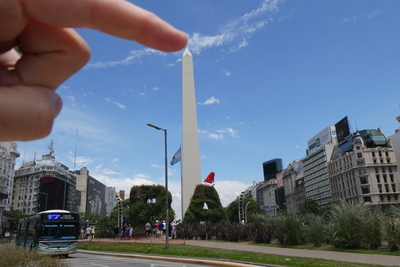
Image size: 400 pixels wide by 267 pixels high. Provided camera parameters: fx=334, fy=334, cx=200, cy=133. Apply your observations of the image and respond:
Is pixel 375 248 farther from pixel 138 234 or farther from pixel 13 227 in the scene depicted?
pixel 13 227

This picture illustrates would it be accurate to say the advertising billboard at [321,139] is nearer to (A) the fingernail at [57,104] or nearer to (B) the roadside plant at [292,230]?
(B) the roadside plant at [292,230]

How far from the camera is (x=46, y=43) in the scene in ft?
3.83

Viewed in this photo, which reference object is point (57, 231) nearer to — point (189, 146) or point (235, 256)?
point (235, 256)

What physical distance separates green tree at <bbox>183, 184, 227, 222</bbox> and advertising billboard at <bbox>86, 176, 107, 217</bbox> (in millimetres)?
106518

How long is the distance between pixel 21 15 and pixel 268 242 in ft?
73.1

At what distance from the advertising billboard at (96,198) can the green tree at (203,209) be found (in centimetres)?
10652

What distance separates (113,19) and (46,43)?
255mm

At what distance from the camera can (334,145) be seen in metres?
116

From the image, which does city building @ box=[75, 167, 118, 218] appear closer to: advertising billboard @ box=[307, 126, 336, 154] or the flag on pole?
advertising billboard @ box=[307, 126, 336, 154]

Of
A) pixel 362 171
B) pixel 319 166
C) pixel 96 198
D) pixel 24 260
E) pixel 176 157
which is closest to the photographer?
pixel 24 260

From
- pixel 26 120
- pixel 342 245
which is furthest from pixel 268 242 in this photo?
pixel 26 120

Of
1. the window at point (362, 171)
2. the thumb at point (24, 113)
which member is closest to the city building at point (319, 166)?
the window at point (362, 171)

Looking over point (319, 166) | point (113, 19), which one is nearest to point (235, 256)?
point (113, 19)

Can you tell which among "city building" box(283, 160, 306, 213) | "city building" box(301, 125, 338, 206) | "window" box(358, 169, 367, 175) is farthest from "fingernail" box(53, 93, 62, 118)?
"city building" box(283, 160, 306, 213)
